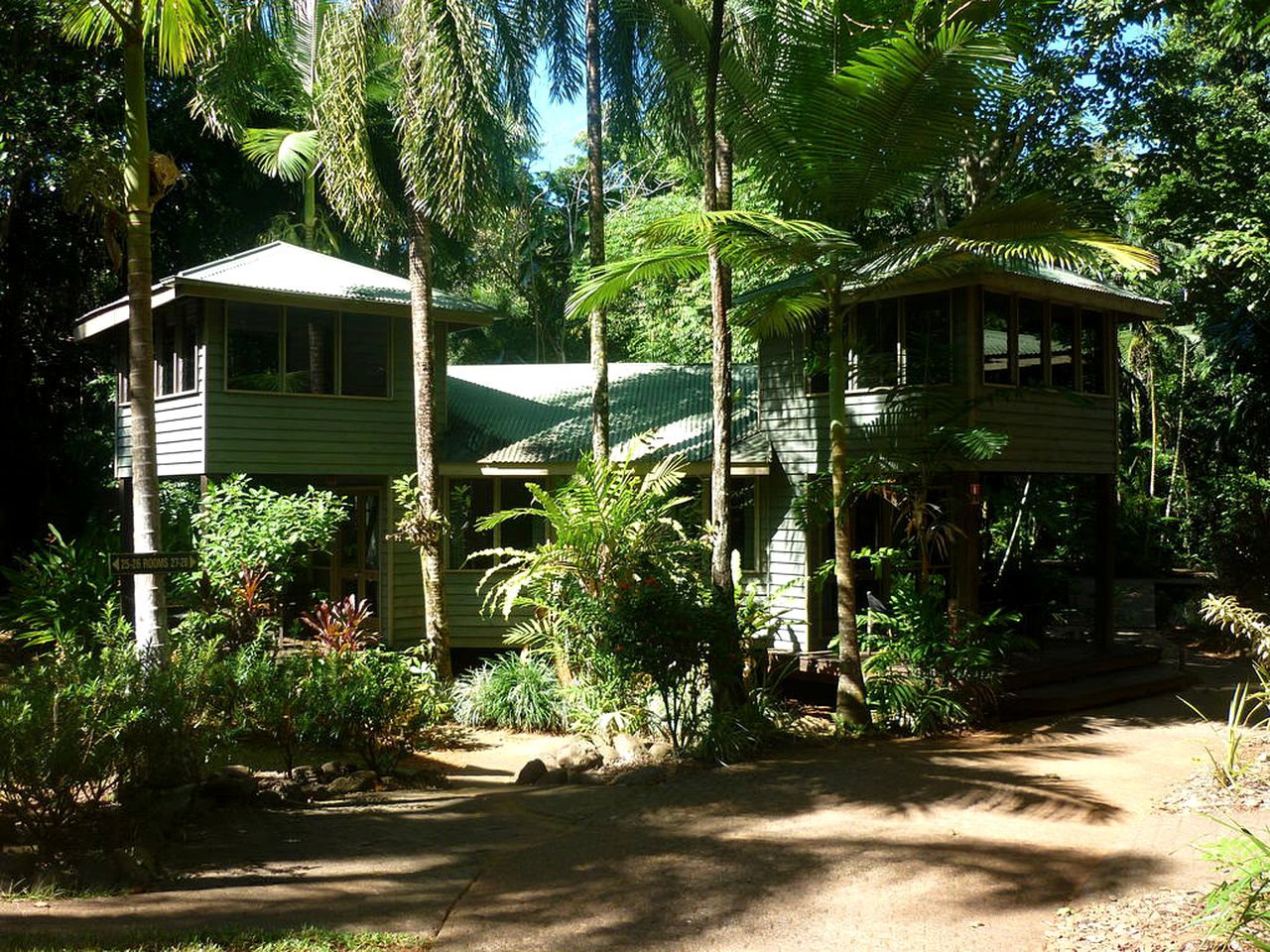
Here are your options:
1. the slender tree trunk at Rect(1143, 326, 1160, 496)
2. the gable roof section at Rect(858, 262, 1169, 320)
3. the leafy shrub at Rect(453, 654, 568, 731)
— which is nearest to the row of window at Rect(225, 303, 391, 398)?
the leafy shrub at Rect(453, 654, 568, 731)

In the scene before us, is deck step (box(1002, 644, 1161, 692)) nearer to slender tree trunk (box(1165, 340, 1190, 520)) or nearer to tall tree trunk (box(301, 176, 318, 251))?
slender tree trunk (box(1165, 340, 1190, 520))

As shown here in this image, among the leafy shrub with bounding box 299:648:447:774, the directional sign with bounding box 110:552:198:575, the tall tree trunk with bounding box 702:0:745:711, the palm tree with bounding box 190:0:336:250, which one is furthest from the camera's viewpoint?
the palm tree with bounding box 190:0:336:250

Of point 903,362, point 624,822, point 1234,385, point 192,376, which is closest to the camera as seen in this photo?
point 624,822

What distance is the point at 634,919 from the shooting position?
5.64m

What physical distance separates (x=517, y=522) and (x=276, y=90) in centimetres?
1221

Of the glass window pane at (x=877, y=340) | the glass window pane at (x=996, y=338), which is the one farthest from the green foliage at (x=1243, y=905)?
the glass window pane at (x=877, y=340)

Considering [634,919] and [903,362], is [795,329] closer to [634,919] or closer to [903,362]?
[903,362]

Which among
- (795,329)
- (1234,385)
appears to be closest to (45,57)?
(795,329)

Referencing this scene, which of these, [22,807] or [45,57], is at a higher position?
[45,57]

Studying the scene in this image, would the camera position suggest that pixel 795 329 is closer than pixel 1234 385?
Yes

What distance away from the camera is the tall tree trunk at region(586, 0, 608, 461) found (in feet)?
45.2

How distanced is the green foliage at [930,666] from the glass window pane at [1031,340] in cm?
347

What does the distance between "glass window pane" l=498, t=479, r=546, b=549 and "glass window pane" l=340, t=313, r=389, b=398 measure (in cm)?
227

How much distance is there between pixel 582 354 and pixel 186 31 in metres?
30.1
